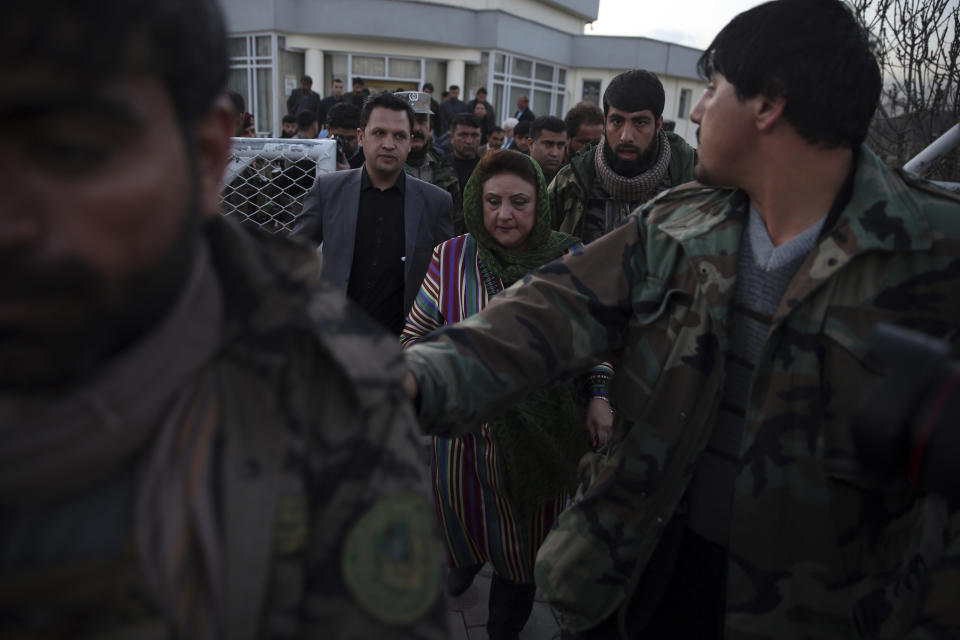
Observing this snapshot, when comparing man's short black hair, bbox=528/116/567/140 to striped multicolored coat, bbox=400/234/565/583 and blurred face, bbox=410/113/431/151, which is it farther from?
striped multicolored coat, bbox=400/234/565/583

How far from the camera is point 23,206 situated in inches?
26.8

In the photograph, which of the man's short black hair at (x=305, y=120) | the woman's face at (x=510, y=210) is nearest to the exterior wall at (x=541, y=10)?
the man's short black hair at (x=305, y=120)

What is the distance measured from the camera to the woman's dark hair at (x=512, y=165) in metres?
3.24

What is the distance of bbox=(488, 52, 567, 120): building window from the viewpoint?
2317 centimetres

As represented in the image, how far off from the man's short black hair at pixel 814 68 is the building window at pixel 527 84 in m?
21.4

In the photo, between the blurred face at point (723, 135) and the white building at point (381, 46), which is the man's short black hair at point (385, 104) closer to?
the blurred face at point (723, 135)

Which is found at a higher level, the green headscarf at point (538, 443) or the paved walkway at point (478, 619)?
the green headscarf at point (538, 443)

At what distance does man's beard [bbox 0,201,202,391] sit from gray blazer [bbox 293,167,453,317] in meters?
3.32

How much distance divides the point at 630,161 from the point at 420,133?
7.36 feet


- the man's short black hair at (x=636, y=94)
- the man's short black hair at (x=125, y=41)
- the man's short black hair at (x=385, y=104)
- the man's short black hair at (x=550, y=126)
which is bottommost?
the man's short black hair at (x=550, y=126)

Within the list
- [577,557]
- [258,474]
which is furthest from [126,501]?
[577,557]

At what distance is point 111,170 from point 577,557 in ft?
4.89

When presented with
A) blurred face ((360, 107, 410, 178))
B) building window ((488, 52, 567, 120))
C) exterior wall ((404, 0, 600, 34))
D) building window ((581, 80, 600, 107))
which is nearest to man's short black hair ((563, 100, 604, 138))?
blurred face ((360, 107, 410, 178))

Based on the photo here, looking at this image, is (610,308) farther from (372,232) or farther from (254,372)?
(372,232)
